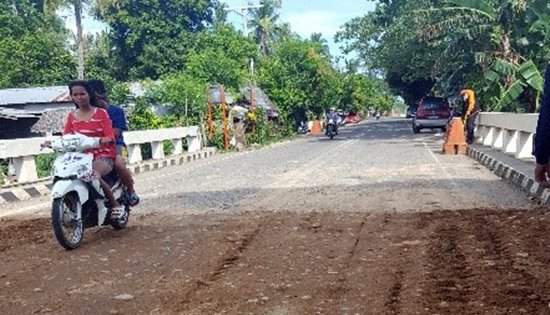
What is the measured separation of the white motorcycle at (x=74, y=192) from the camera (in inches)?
230

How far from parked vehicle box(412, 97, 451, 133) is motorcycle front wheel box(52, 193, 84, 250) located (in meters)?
26.9

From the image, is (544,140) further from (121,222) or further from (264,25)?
(264,25)

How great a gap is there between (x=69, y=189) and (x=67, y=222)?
0.32m

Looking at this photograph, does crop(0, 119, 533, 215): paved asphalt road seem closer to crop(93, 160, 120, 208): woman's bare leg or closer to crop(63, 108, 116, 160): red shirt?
crop(93, 160, 120, 208): woman's bare leg

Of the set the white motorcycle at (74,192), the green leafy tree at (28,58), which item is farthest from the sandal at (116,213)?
the green leafy tree at (28,58)

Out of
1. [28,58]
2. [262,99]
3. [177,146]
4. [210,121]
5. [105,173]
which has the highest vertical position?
[28,58]

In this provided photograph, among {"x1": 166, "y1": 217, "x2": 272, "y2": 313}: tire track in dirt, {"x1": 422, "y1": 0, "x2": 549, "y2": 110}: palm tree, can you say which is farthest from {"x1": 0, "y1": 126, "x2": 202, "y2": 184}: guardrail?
{"x1": 422, "y1": 0, "x2": 549, "y2": 110}: palm tree

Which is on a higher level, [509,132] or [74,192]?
[74,192]

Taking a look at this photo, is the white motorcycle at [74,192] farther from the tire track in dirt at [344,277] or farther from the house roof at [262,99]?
the house roof at [262,99]

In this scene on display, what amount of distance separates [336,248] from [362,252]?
0.28 metres

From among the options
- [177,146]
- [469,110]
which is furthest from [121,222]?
[177,146]

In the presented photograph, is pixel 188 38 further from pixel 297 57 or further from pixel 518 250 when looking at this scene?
pixel 518 250

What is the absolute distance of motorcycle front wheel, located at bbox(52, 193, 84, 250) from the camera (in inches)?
228

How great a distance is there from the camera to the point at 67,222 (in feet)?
19.8
